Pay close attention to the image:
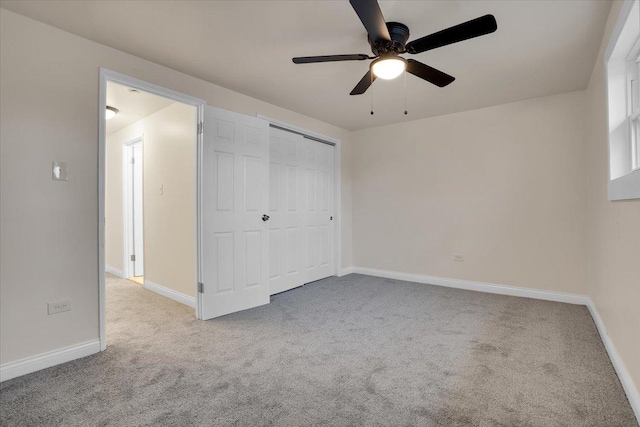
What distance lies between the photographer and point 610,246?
2.36 metres

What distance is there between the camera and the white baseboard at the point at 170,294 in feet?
11.7

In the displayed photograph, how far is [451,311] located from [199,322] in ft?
8.43

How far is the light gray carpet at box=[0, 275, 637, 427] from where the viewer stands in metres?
1.67

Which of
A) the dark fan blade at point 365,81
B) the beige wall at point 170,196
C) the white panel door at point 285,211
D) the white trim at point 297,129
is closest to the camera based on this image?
the dark fan blade at point 365,81

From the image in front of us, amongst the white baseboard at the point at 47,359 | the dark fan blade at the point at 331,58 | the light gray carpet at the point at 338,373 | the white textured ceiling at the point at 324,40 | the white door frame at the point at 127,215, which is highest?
the white textured ceiling at the point at 324,40

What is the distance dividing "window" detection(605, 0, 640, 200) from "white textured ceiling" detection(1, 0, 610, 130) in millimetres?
295

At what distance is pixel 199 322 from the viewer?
3072 mm

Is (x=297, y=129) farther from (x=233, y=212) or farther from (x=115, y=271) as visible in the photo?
(x=115, y=271)

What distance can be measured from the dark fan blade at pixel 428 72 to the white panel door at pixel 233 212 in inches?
74.5

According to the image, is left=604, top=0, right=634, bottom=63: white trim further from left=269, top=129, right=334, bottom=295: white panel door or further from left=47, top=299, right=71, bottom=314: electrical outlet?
left=47, top=299, right=71, bottom=314: electrical outlet

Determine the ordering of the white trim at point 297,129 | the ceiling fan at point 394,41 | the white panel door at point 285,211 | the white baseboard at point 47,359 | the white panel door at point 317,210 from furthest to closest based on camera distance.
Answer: the white panel door at point 317,210
the white panel door at point 285,211
the white trim at point 297,129
the white baseboard at point 47,359
the ceiling fan at point 394,41

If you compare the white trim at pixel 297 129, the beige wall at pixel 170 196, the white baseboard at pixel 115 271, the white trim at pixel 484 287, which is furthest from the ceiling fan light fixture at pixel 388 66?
the white baseboard at pixel 115 271

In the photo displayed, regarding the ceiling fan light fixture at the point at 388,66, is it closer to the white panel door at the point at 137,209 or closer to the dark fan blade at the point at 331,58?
the dark fan blade at the point at 331,58

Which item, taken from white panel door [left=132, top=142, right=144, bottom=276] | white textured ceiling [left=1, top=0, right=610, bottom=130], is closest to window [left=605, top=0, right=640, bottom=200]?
white textured ceiling [left=1, top=0, right=610, bottom=130]
